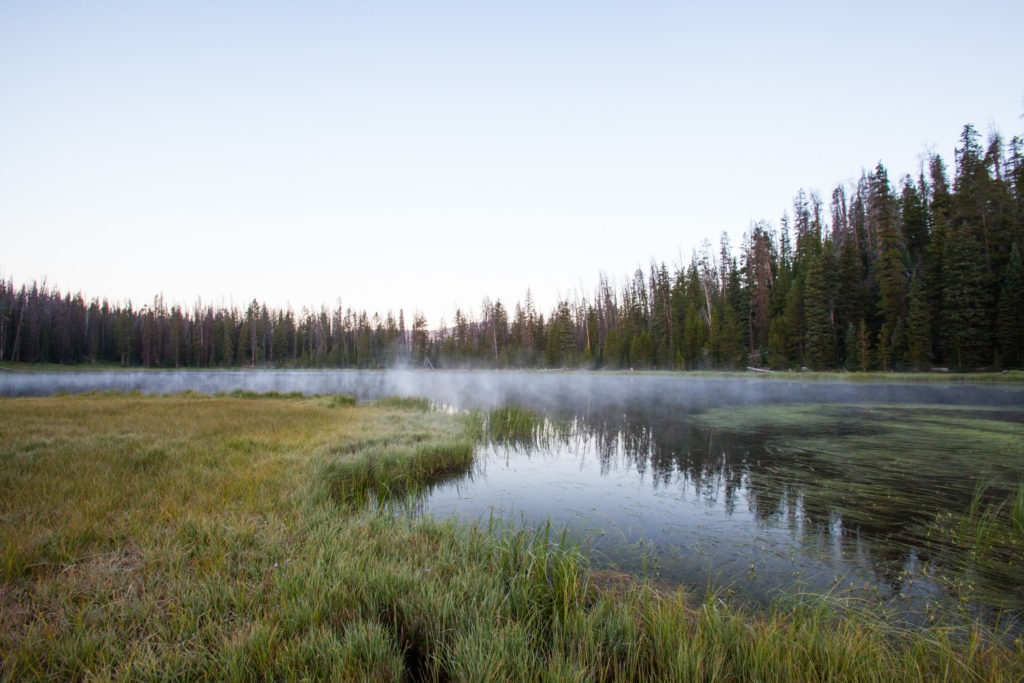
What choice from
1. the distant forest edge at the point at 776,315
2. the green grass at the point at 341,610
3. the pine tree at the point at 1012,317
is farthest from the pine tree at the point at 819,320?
the green grass at the point at 341,610

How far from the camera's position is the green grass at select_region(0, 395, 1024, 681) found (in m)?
2.54

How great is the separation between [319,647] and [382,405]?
18.1m

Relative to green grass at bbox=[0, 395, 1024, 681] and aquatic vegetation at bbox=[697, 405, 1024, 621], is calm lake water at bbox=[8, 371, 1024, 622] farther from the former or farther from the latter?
green grass at bbox=[0, 395, 1024, 681]

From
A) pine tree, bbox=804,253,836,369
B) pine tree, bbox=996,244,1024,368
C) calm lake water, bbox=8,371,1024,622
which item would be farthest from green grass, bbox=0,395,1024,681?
pine tree, bbox=804,253,836,369

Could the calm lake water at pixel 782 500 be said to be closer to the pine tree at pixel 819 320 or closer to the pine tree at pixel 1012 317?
the pine tree at pixel 1012 317

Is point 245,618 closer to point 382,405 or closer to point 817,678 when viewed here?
point 817,678

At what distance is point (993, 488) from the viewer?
24.1 ft

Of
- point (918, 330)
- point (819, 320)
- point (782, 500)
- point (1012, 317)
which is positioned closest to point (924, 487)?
point (782, 500)

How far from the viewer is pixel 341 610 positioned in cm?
315

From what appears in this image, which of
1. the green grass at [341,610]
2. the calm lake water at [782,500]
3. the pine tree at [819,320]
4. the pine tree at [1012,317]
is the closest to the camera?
the green grass at [341,610]

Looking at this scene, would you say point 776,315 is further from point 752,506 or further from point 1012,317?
point 752,506

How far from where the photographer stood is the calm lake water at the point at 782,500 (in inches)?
182

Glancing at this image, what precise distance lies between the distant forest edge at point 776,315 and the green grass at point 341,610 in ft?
150

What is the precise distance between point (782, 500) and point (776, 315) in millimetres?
52027
